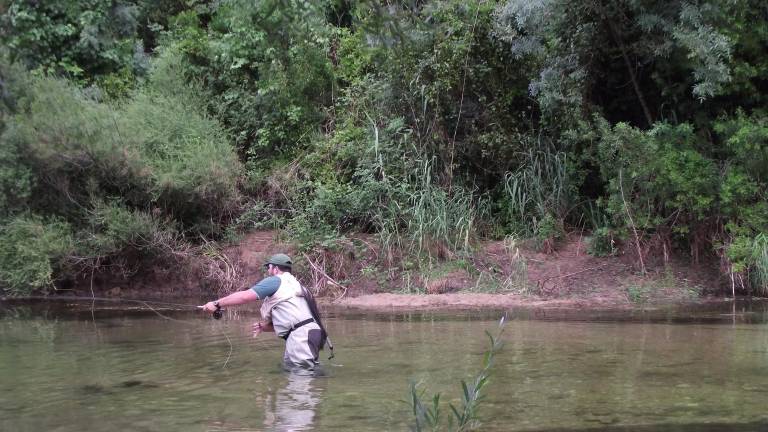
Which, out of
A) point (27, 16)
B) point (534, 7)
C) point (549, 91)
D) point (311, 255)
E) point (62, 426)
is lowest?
point (62, 426)

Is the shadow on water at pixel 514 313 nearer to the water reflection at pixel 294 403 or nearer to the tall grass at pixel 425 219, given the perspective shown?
the tall grass at pixel 425 219

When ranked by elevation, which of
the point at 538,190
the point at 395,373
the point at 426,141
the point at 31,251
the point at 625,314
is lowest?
the point at 395,373

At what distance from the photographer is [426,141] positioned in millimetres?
18188

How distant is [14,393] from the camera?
8773 millimetres

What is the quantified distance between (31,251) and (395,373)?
29.8 ft

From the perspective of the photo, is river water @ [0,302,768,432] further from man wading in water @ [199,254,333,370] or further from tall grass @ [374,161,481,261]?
tall grass @ [374,161,481,261]

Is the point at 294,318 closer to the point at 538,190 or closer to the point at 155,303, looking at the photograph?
the point at 155,303

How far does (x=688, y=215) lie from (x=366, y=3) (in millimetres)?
11721

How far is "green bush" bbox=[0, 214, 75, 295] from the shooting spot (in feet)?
51.4

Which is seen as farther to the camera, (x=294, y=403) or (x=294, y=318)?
(x=294, y=318)

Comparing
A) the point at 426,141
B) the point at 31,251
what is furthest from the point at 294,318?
the point at 426,141

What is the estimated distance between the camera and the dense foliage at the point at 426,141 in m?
15.1

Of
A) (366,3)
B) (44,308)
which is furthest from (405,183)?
(366,3)

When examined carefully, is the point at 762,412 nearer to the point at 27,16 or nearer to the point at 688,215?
the point at 688,215
